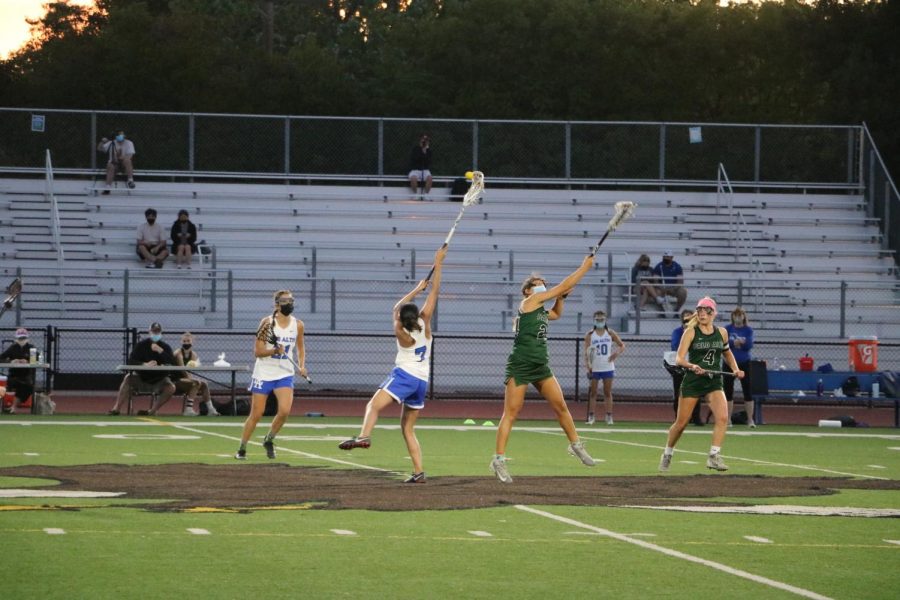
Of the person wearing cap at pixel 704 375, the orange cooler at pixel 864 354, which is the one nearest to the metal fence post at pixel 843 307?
the orange cooler at pixel 864 354

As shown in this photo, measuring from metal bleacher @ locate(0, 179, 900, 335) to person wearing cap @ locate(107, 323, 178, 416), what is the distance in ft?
16.2

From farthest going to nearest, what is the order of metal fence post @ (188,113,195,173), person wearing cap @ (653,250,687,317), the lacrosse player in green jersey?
metal fence post @ (188,113,195,173) < person wearing cap @ (653,250,687,317) < the lacrosse player in green jersey

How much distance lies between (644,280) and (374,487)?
1991cm

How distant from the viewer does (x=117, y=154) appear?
3662cm

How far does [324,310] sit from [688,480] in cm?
1834

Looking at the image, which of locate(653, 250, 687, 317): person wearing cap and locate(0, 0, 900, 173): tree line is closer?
locate(653, 250, 687, 317): person wearing cap

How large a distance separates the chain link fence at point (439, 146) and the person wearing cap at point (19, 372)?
10.2 m

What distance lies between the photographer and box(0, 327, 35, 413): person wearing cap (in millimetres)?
26812

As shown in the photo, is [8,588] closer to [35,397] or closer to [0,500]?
[0,500]

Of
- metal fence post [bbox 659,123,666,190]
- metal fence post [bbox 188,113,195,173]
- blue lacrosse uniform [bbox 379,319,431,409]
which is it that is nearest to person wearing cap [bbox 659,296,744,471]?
blue lacrosse uniform [bbox 379,319,431,409]

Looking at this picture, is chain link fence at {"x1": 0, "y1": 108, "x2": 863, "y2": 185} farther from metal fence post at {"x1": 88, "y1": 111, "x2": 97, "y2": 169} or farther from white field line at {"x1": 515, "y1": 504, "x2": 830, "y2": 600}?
white field line at {"x1": 515, "y1": 504, "x2": 830, "y2": 600}

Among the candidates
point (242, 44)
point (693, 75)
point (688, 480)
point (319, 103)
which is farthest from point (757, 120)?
point (688, 480)

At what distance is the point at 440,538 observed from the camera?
10867 millimetres

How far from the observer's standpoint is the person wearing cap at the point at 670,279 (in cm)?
3284
